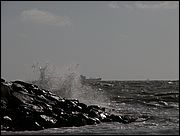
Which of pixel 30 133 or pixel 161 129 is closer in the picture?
pixel 30 133

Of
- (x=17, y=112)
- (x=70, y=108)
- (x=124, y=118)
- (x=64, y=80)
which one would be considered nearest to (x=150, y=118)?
(x=124, y=118)

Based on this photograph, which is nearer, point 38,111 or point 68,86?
→ point 38,111

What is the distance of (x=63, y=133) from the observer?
20422mm

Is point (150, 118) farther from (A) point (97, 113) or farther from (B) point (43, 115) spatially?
(B) point (43, 115)

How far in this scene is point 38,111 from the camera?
2362cm

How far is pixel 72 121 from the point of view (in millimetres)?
23797

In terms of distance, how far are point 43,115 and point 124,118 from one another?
18.6 ft

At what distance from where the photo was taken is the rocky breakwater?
73.4ft

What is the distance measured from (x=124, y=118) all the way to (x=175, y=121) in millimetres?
3119

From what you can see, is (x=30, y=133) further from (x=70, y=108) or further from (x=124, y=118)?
(x=124, y=118)

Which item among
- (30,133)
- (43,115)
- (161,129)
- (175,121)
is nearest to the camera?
(30,133)

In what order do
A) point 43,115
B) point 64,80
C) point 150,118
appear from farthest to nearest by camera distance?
point 64,80 → point 150,118 → point 43,115

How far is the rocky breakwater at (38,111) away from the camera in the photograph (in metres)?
22.4

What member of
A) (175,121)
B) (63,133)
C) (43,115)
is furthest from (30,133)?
(175,121)
